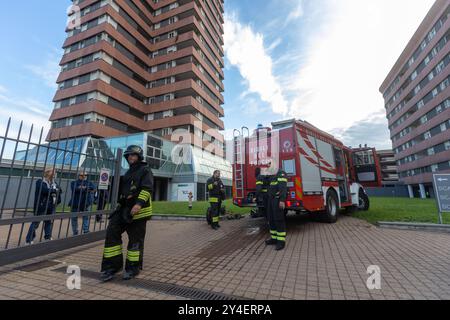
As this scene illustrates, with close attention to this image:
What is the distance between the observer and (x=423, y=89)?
34.9 m

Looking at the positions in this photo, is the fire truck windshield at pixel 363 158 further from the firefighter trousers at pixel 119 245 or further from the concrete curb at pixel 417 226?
the firefighter trousers at pixel 119 245

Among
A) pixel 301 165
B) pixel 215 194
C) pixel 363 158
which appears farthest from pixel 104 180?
pixel 363 158

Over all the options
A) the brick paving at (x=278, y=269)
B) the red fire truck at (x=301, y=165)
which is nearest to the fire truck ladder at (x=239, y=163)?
the red fire truck at (x=301, y=165)

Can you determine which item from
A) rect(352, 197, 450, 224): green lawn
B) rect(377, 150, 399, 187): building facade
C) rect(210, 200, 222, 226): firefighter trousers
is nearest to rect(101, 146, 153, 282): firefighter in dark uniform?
rect(210, 200, 222, 226): firefighter trousers

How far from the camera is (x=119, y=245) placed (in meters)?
3.21

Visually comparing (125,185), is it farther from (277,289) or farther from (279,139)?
(279,139)

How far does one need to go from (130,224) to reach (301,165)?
14.8 ft

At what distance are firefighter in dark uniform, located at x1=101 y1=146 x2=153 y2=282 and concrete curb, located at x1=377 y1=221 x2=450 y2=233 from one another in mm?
6837

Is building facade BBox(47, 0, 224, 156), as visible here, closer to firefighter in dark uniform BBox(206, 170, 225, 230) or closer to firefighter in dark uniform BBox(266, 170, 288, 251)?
firefighter in dark uniform BBox(206, 170, 225, 230)

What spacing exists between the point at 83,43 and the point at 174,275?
38.2 metres

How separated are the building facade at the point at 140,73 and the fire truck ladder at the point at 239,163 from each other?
24.2 metres

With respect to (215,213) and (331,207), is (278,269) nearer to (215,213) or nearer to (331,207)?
(215,213)

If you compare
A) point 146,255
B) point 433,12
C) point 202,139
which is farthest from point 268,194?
point 433,12

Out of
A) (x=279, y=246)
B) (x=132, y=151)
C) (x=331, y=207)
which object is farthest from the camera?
(x=331, y=207)
